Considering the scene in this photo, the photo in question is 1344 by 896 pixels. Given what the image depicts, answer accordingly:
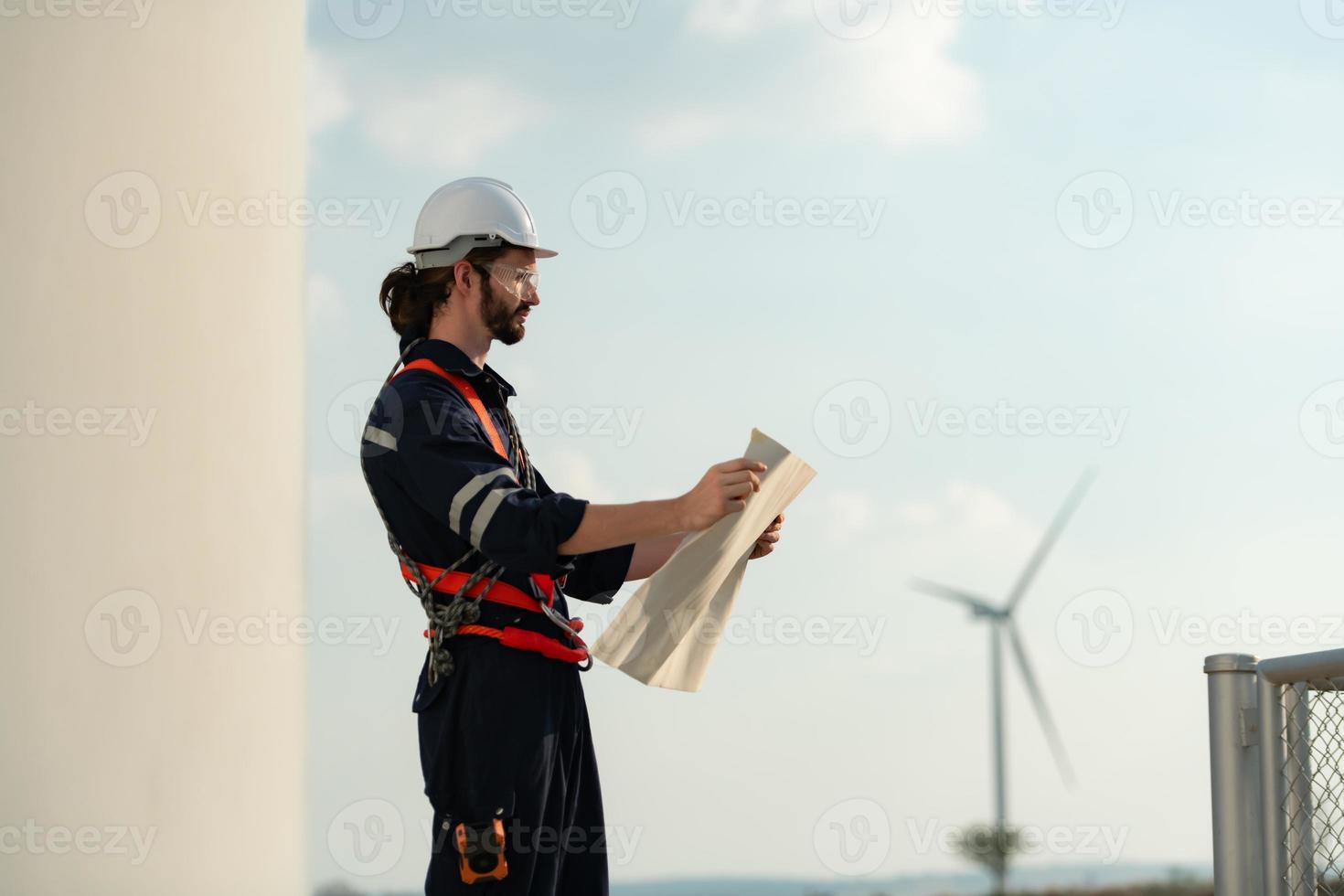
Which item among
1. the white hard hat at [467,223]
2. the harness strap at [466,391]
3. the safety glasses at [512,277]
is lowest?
the harness strap at [466,391]

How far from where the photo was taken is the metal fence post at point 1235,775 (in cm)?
475

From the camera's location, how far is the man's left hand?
485 cm

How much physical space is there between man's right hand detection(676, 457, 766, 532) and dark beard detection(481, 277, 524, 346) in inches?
34.8

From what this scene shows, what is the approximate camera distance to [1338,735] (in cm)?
454

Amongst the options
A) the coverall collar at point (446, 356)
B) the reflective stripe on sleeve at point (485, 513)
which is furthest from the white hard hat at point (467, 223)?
the reflective stripe on sleeve at point (485, 513)

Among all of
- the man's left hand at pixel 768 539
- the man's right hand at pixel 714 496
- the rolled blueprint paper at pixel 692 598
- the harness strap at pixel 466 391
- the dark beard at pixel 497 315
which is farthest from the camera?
the man's left hand at pixel 768 539

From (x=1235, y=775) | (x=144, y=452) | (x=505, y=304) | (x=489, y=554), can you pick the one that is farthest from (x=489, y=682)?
(x=144, y=452)

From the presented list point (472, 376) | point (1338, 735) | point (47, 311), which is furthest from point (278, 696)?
point (1338, 735)

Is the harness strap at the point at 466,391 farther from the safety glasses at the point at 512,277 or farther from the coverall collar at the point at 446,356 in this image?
the safety glasses at the point at 512,277

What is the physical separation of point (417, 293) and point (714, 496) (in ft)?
4.04

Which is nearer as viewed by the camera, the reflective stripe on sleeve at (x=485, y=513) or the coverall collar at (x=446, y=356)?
the reflective stripe on sleeve at (x=485, y=513)

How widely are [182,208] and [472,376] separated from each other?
601 centimetres

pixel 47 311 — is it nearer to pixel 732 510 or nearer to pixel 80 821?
pixel 80 821

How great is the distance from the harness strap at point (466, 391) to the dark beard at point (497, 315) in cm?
18
